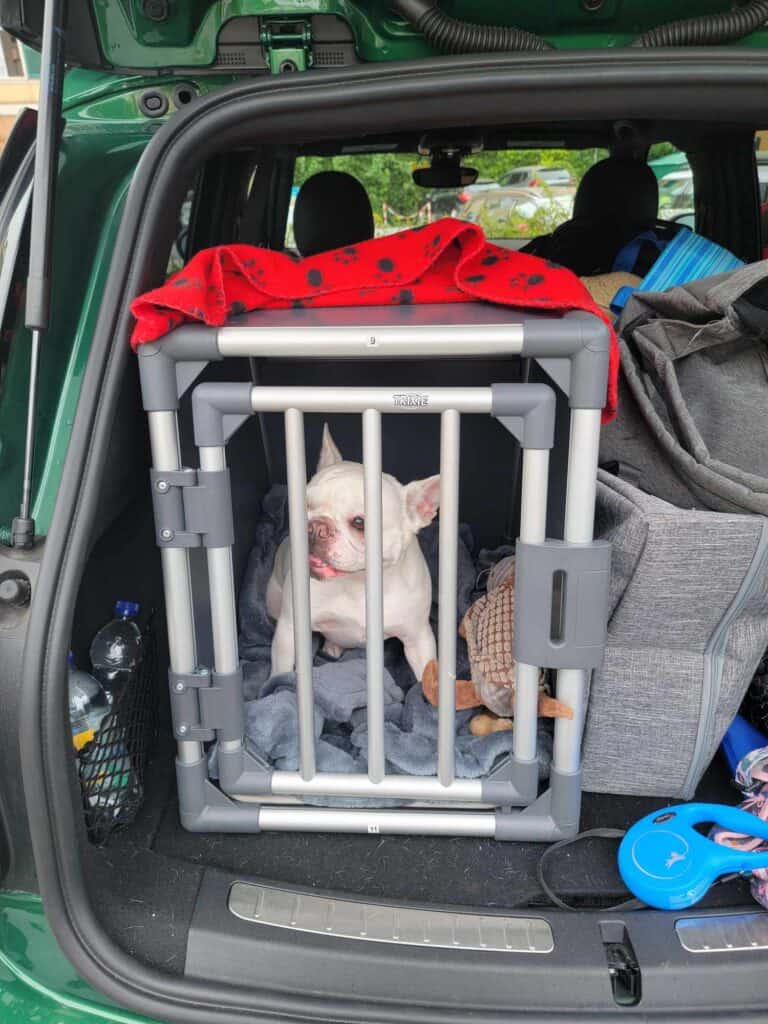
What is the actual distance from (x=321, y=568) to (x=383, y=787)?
464mm

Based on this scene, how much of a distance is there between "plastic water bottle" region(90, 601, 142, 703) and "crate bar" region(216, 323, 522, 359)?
615mm

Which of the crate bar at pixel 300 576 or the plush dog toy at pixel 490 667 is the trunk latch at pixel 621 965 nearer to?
the plush dog toy at pixel 490 667

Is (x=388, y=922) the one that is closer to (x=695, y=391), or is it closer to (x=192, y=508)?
(x=192, y=508)

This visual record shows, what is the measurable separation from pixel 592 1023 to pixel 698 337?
4.13 ft

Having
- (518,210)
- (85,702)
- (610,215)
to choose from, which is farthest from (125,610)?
(518,210)

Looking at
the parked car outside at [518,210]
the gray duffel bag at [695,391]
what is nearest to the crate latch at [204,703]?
the gray duffel bag at [695,391]

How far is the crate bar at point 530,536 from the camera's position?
4.02ft

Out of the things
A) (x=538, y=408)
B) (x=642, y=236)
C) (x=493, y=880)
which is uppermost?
(x=642, y=236)

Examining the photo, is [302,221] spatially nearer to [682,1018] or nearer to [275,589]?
[275,589]

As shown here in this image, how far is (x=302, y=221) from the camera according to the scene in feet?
8.34

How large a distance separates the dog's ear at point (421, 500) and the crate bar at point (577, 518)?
356 millimetres

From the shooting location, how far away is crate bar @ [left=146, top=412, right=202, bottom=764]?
124 cm

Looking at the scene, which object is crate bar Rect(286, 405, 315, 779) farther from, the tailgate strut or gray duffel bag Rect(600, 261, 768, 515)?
gray duffel bag Rect(600, 261, 768, 515)

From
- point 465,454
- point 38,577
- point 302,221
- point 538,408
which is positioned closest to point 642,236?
point 465,454
